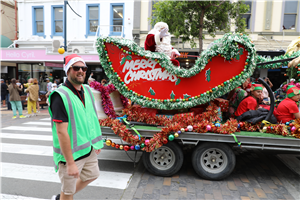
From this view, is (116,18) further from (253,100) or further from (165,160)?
(165,160)

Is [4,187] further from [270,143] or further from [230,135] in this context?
[270,143]

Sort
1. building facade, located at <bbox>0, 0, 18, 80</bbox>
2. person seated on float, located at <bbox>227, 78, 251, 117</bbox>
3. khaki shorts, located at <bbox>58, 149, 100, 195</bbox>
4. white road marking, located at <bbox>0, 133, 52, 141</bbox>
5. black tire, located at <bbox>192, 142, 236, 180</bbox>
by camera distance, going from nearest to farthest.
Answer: khaki shorts, located at <bbox>58, 149, 100, 195</bbox> → black tire, located at <bbox>192, 142, 236, 180</bbox> → person seated on float, located at <bbox>227, 78, 251, 117</bbox> → white road marking, located at <bbox>0, 133, 52, 141</bbox> → building facade, located at <bbox>0, 0, 18, 80</bbox>

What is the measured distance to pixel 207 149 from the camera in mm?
3846

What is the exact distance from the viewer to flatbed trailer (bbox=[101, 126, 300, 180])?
365 cm

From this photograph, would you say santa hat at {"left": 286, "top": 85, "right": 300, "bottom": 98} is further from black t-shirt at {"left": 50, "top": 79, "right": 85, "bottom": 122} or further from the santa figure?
black t-shirt at {"left": 50, "top": 79, "right": 85, "bottom": 122}

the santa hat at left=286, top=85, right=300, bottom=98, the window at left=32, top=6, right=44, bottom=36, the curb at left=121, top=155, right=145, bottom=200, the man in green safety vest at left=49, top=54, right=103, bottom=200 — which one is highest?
the window at left=32, top=6, right=44, bottom=36

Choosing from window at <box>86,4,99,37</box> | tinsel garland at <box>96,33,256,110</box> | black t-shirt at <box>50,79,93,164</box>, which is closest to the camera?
black t-shirt at <box>50,79,93,164</box>

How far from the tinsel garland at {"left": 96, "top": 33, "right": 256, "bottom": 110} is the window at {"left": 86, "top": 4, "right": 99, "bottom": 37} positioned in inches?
470

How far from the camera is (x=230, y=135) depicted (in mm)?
3676

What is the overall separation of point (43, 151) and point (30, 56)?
10264 millimetres

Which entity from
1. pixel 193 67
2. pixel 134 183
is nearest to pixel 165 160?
pixel 134 183

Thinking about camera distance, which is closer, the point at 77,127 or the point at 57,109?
the point at 57,109

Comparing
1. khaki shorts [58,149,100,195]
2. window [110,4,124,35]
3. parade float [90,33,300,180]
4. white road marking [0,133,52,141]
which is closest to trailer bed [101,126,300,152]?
parade float [90,33,300,180]

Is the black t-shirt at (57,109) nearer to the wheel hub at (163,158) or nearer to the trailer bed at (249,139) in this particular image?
the trailer bed at (249,139)
